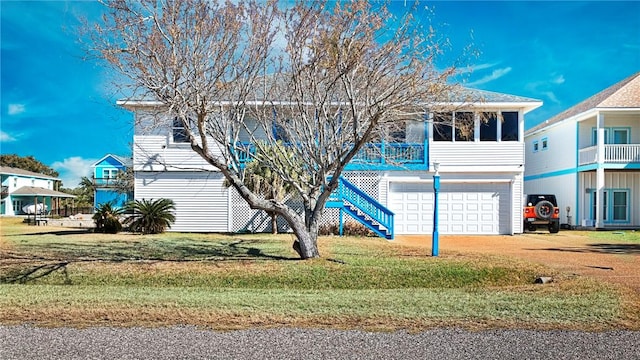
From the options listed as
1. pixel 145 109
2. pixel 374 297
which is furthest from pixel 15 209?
pixel 374 297

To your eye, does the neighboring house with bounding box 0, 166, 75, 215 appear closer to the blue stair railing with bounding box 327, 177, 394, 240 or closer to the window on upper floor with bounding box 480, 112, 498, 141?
the blue stair railing with bounding box 327, 177, 394, 240

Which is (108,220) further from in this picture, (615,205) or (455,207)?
(615,205)

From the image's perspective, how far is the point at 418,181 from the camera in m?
20.7

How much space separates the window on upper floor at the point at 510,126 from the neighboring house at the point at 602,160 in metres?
5.41

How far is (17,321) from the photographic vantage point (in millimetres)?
6703

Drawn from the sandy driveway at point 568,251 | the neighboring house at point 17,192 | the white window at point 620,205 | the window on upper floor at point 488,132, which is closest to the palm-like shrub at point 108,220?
the sandy driveway at point 568,251

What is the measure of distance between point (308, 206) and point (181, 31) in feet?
16.1

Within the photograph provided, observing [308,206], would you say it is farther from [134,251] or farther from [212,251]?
[134,251]

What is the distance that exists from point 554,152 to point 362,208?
48.3ft

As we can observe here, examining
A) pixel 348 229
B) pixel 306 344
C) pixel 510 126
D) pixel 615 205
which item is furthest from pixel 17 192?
pixel 306 344

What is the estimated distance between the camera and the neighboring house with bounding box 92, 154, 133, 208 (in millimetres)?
34781

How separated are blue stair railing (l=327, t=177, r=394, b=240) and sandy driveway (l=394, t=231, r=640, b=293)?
75cm

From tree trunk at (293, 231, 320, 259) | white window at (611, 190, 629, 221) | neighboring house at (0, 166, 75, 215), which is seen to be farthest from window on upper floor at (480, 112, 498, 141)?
neighboring house at (0, 166, 75, 215)

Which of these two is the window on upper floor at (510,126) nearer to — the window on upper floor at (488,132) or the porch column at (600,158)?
the window on upper floor at (488,132)
